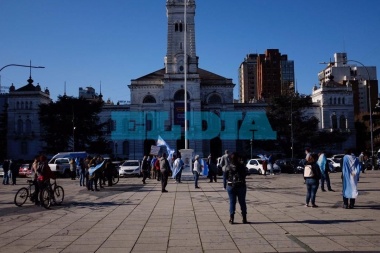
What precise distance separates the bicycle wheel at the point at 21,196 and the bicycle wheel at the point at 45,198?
3.72ft

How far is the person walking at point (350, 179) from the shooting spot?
12902 mm

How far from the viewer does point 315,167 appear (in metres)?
13.6

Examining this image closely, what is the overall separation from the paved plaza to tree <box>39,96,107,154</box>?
44.5 metres

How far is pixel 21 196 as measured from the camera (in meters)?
15.4

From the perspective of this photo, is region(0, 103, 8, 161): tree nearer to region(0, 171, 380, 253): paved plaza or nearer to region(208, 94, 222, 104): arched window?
region(208, 94, 222, 104): arched window

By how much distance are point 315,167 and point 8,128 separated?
236 ft

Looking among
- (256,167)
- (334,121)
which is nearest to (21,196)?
(256,167)

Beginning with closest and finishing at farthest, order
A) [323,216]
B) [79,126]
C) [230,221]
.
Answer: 1. [230,221]
2. [323,216]
3. [79,126]

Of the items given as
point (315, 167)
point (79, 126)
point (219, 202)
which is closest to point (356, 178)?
point (315, 167)

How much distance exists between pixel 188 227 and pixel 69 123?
51.3 m

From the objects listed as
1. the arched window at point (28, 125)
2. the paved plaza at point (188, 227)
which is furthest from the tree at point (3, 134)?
the paved plaza at point (188, 227)

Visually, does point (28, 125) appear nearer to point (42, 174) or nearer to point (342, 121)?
point (342, 121)

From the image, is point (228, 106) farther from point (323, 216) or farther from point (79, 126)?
point (323, 216)

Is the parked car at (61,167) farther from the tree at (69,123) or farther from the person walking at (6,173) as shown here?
the tree at (69,123)
